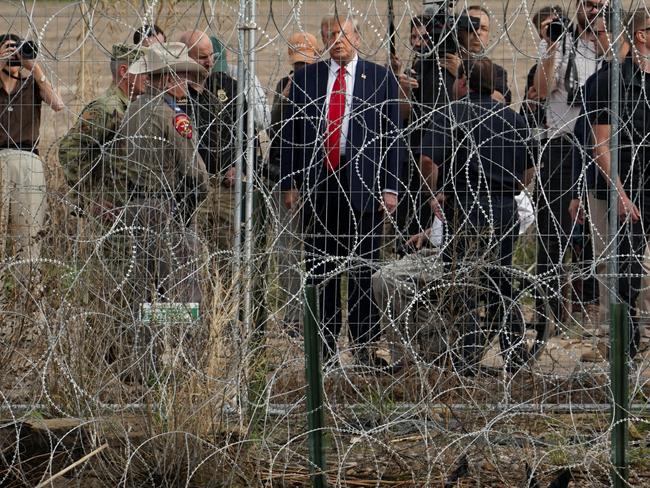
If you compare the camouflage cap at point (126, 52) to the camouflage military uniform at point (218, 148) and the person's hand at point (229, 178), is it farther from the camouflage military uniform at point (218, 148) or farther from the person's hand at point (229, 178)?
the person's hand at point (229, 178)

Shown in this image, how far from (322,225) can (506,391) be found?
1434mm

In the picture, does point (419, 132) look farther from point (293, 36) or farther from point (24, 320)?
point (24, 320)

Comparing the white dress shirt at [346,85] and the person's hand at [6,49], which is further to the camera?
the white dress shirt at [346,85]

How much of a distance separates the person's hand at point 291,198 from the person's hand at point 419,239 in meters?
0.64

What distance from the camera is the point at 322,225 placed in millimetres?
6836

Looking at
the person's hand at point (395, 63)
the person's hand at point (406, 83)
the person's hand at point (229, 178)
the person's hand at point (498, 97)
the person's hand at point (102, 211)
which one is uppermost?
the person's hand at point (395, 63)

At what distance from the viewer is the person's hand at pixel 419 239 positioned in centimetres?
688

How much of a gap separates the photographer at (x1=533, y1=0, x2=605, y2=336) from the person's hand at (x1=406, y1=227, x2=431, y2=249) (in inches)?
23.6

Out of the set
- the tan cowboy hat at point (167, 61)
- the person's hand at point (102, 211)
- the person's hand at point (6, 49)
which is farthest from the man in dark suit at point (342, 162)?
the person's hand at point (6, 49)

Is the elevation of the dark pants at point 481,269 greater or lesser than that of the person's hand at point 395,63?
lesser

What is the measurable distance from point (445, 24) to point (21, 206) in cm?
242

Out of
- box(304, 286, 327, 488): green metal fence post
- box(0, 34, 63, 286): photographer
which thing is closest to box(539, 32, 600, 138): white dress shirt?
box(304, 286, 327, 488): green metal fence post

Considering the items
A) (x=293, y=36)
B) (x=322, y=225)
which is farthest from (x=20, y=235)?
(x=293, y=36)

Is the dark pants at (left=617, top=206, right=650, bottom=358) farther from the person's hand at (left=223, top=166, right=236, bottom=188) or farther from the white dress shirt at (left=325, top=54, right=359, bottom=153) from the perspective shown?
the person's hand at (left=223, top=166, right=236, bottom=188)
